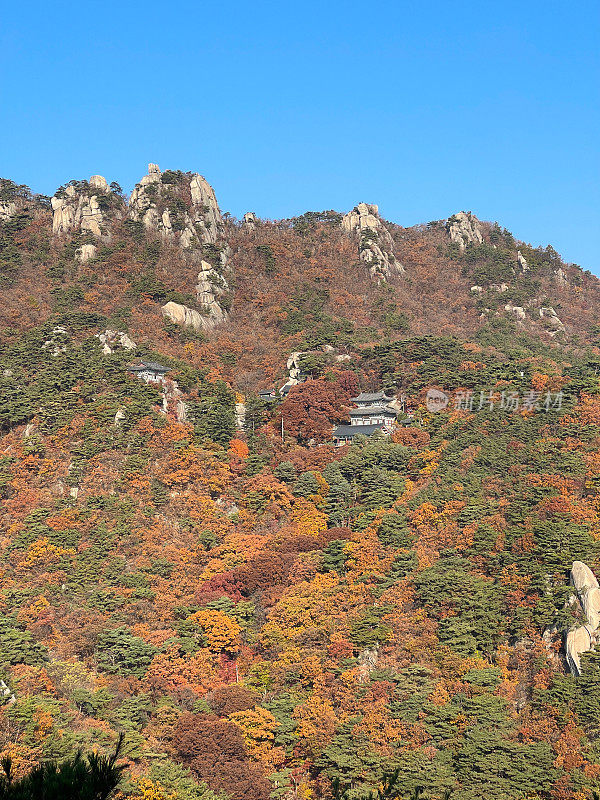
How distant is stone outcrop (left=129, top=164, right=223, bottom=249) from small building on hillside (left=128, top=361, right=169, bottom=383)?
22.1 metres

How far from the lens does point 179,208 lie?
276ft

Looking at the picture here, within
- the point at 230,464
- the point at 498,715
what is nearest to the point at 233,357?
the point at 230,464

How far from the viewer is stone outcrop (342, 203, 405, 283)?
86625mm

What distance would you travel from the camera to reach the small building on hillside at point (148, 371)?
6157cm

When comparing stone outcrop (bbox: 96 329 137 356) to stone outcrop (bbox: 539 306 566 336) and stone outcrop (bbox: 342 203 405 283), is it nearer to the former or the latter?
stone outcrop (bbox: 342 203 405 283)

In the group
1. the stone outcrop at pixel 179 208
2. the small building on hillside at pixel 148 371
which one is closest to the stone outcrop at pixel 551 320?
the stone outcrop at pixel 179 208

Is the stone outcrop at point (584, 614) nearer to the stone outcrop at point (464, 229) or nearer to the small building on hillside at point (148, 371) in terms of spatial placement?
the small building on hillside at point (148, 371)

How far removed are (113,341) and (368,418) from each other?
64.8 feet

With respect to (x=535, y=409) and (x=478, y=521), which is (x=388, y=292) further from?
(x=478, y=521)

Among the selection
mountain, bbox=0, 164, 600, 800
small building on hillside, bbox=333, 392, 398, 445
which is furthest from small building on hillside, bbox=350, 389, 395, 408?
mountain, bbox=0, 164, 600, 800

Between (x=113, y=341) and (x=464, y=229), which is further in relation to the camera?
(x=464, y=229)

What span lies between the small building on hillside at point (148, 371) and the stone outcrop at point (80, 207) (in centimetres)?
2421

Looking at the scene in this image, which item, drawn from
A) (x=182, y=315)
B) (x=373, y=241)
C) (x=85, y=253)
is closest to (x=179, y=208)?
(x=85, y=253)

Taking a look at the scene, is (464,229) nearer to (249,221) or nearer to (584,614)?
(249,221)
